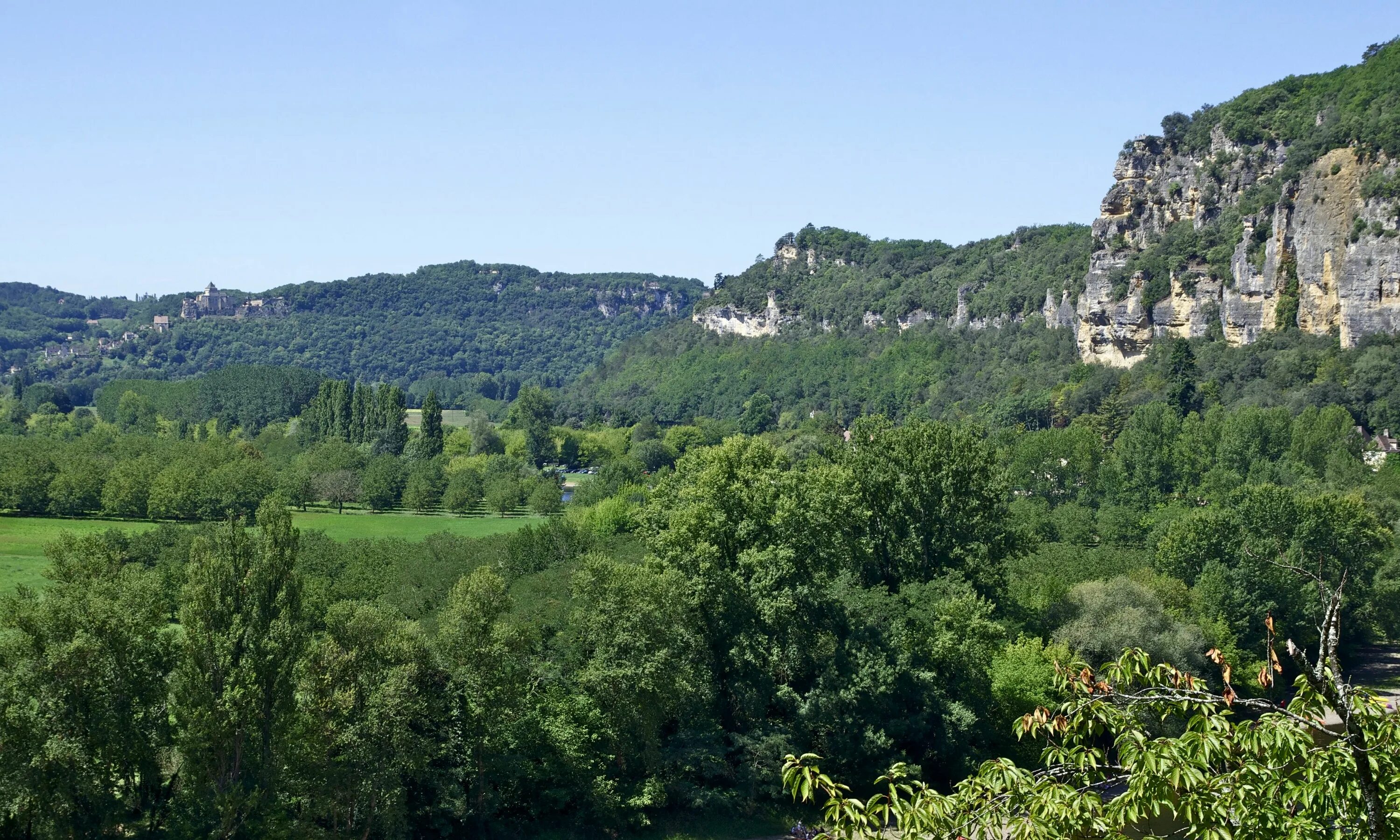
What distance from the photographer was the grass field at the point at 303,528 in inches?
2564

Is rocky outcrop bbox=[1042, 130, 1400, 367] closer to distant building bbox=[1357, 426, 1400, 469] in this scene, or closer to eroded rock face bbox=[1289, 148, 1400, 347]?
eroded rock face bbox=[1289, 148, 1400, 347]

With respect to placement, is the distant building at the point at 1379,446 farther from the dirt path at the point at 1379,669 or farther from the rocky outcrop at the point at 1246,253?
the dirt path at the point at 1379,669

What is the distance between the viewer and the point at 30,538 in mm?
76688

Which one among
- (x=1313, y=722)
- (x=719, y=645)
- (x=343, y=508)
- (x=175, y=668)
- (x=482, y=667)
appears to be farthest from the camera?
(x=343, y=508)

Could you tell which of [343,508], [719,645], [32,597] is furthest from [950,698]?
[343,508]

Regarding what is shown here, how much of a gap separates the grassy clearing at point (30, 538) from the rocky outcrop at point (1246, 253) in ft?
327

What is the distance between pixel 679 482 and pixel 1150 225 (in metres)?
118

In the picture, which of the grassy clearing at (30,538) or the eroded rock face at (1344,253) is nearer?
the grassy clearing at (30,538)

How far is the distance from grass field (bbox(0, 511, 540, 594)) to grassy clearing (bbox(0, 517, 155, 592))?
0.03 meters

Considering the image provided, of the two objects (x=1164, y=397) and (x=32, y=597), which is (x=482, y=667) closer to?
(x=32, y=597)

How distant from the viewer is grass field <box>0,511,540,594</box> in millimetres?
65125

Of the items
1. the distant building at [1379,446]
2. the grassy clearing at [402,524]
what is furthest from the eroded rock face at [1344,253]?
the grassy clearing at [402,524]

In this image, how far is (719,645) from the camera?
39875 millimetres

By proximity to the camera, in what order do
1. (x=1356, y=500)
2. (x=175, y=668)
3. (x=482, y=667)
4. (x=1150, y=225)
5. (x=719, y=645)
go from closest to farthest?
(x=175, y=668)
(x=482, y=667)
(x=719, y=645)
(x=1356, y=500)
(x=1150, y=225)
